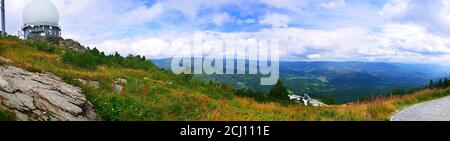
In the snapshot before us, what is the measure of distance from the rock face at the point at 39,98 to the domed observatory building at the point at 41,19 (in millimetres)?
42171

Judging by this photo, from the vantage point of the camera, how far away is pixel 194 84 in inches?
981

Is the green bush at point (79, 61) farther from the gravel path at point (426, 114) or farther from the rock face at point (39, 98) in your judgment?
the gravel path at point (426, 114)

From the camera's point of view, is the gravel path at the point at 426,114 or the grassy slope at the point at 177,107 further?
the gravel path at the point at 426,114

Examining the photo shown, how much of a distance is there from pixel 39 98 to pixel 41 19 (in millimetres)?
46712

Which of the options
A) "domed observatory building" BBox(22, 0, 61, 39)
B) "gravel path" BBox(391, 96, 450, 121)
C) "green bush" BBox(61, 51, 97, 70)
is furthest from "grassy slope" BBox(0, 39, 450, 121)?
"domed observatory building" BBox(22, 0, 61, 39)

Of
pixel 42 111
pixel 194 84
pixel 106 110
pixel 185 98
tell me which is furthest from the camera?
pixel 194 84

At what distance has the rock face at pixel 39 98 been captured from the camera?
9.93 metres

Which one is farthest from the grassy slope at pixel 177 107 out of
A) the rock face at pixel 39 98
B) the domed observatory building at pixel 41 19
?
the domed observatory building at pixel 41 19

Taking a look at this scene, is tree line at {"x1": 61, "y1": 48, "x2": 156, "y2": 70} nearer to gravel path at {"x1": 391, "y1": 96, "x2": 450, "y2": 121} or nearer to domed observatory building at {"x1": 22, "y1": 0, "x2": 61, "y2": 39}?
gravel path at {"x1": 391, "y1": 96, "x2": 450, "y2": 121}

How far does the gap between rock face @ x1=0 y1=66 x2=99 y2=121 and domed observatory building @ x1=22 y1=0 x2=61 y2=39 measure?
4217 cm

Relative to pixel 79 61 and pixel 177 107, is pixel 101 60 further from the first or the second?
pixel 177 107
